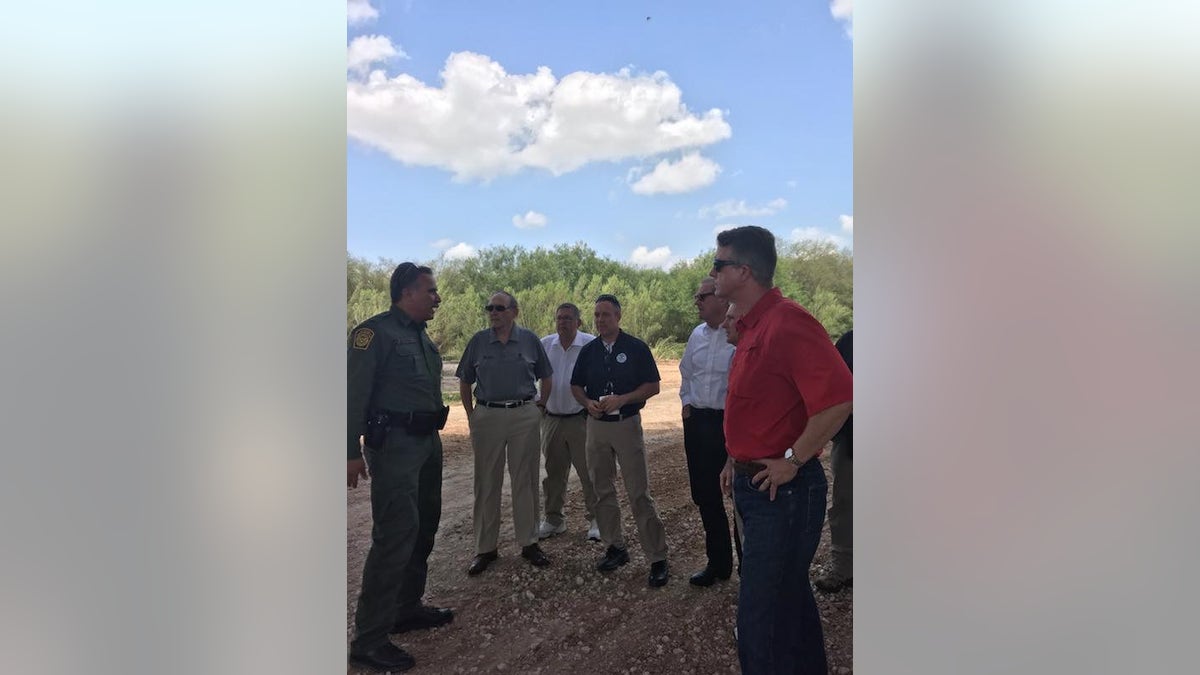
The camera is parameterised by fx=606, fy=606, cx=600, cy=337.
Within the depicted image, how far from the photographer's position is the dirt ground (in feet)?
8.51

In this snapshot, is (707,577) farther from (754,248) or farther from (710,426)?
(754,248)

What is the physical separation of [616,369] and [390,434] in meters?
1.40

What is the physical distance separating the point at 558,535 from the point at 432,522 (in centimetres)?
153

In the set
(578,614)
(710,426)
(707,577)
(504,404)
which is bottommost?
(578,614)

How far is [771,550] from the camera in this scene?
1721 mm

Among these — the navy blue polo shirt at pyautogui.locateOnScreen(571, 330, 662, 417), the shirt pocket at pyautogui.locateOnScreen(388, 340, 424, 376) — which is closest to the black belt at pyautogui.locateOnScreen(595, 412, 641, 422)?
the navy blue polo shirt at pyautogui.locateOnScreen(571, 330, 662, 417)

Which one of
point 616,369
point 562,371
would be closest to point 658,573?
point 616,369

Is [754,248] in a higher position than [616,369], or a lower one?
higher

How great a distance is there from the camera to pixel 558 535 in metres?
4.29

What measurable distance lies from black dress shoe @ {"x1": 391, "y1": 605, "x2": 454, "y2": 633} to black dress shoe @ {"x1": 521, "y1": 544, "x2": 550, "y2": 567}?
73 cm

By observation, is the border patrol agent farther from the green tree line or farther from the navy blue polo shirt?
the green tree line

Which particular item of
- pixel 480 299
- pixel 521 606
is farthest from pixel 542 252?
pixel 521 606

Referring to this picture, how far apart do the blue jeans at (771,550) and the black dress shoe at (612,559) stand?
1.82 metres

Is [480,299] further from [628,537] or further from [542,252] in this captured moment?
[628,537]
